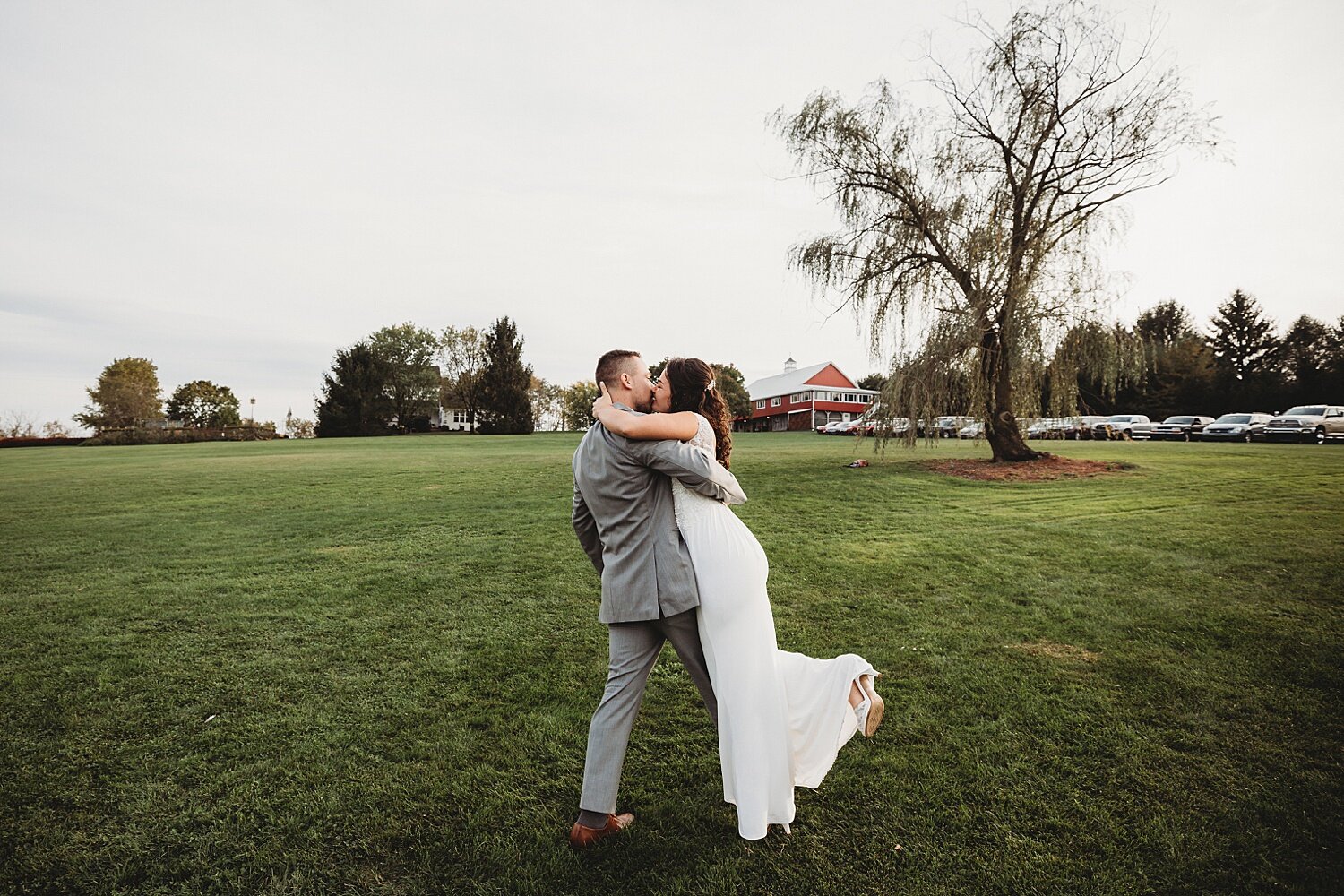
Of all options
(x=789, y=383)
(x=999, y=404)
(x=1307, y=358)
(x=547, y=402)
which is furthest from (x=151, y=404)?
(x=1307, y=358)

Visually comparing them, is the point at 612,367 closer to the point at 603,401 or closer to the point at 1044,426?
the point at 603,401

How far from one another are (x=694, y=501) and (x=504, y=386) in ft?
176

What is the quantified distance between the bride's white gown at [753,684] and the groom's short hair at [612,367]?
1.36 feet

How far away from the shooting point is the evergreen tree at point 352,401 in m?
53.3

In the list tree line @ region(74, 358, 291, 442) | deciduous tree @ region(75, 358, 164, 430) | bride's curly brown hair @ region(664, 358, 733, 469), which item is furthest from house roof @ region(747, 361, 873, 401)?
bride's curly brown hair @ region(664, 358, 733, 469)

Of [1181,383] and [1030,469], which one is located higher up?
[1181,383]

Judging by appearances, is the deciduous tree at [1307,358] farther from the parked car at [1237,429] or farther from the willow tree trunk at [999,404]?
the willow tree trunk at [999,404]

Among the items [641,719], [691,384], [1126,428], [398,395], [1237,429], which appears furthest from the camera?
[398,395]

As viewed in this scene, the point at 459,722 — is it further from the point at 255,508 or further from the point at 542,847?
the point at 255,508

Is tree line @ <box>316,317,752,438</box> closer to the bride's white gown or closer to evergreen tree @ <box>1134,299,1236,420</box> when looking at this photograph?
evergreen tree @ <box>1134,299,1236,420</box>

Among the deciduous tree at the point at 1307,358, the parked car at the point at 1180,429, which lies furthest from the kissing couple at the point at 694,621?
the deciduous tree at the point at 1307,358

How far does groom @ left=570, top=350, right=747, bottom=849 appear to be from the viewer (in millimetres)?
2770

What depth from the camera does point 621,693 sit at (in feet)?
9.23

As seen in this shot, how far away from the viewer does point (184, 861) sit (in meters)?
2.76
